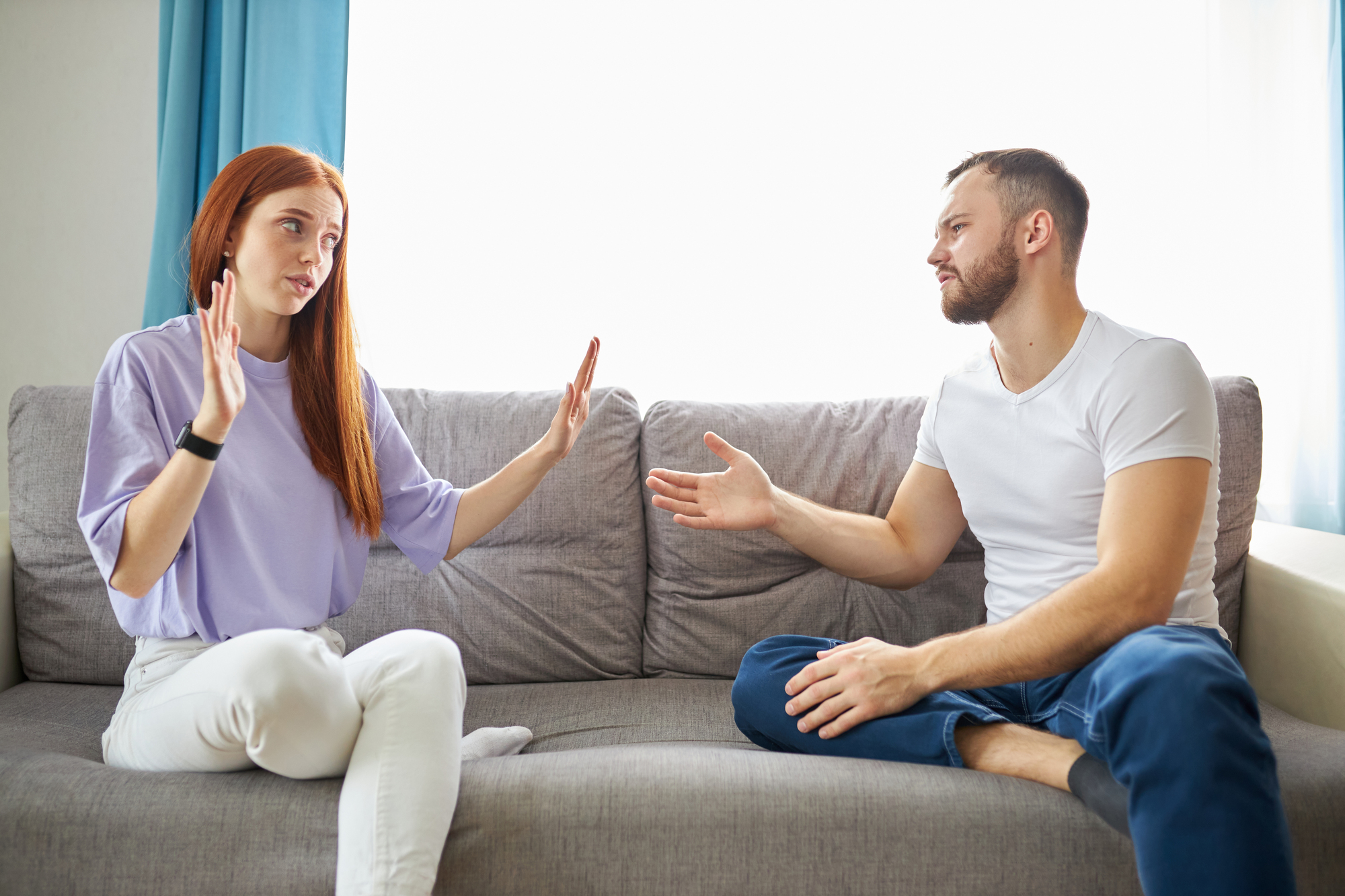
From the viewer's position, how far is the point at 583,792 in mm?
1021

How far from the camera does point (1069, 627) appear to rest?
3.61ft

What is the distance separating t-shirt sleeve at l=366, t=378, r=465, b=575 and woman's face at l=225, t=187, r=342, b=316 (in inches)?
10.5

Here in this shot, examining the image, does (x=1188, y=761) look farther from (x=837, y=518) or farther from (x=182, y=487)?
(x=182, y=487)

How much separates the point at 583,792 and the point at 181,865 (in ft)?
1.54

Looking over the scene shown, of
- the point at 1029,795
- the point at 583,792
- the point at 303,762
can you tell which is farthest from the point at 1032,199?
the point at 303,762

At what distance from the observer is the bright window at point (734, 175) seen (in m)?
2.18

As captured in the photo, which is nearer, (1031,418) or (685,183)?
(1031,418)

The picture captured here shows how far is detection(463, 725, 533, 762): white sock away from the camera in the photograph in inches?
47.2

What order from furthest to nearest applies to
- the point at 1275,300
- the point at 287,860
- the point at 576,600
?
the point at 1275,300 < the point at 576,600 < the point at 287,860

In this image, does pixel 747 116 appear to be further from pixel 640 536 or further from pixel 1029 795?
pixel 1029 795

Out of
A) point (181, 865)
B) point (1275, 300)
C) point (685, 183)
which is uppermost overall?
point (685, 183)

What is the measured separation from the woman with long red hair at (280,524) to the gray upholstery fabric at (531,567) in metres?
0.19

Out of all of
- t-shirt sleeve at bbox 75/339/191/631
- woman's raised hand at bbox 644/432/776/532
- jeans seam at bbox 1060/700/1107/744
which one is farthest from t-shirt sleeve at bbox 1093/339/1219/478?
t-shirt sleeve at bbox 75/339/191/631

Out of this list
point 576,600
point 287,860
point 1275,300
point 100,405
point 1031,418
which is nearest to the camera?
point 287,860
